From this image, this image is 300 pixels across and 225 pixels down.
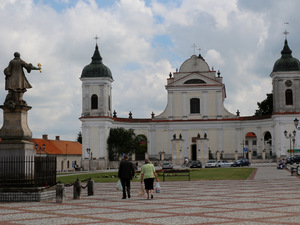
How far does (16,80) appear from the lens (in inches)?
688

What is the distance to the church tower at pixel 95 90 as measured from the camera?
2795 inches

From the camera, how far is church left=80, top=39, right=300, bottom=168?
69.2 m

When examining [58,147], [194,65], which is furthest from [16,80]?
[58,147]

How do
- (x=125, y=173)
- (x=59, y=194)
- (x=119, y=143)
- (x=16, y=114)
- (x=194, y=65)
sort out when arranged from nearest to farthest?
(x=59, y=194) < (x=16, y=114) < (x=125, y=173) < (x=119, y=143) < (x=194, y=65)

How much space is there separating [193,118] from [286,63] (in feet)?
54.4

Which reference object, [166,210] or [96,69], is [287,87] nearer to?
[96,69]

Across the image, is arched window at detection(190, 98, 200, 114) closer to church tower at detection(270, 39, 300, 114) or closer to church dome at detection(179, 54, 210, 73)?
church dome at detection(179, 54, 210, 73)

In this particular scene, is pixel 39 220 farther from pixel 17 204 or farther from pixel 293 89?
pixel 293 89

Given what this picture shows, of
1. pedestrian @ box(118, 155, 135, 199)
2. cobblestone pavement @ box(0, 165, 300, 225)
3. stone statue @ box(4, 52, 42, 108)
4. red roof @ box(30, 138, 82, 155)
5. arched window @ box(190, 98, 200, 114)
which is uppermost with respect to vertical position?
arched window @ box(190, 98, 200, 114)

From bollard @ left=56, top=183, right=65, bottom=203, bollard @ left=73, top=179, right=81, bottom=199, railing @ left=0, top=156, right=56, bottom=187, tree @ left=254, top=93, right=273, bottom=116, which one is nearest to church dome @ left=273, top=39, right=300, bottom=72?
tree @ left=254, top=93, right=273, bottom=116

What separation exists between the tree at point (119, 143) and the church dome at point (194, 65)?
14141 mm

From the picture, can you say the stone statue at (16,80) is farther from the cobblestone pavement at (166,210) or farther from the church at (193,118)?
the church at (193,118)

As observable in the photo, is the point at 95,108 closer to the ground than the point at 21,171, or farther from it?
farther from it

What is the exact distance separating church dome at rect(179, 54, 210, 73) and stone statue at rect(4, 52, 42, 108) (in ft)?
196
